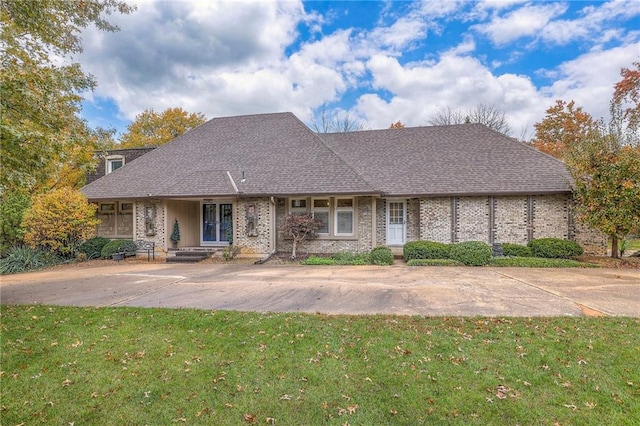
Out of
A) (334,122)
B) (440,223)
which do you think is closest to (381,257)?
(440,223)

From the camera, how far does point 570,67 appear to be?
16938mm

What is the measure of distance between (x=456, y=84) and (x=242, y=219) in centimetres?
1873

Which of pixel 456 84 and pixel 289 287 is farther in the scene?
pixel 456 84

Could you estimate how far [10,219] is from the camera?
43.6ft

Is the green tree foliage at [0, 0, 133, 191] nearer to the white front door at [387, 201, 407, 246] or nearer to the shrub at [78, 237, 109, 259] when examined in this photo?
the shrub at [78, 237, 109, 259]

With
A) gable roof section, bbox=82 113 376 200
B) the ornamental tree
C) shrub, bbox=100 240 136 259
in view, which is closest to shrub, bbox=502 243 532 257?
gable roof section, bbox=82 113 376 200

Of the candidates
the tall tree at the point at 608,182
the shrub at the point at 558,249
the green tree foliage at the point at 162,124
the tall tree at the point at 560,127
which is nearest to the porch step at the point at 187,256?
the shrub at the point at 558,249

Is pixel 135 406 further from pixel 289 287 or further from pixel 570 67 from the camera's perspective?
pixel 570 67

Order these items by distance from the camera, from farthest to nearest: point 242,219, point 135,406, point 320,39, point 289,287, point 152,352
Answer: point 320,39 → point 242,219 → point 289,287 → point 152,352 → point 135,406

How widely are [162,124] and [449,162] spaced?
25.4m

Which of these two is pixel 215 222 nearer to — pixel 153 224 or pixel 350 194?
pixel 153 224

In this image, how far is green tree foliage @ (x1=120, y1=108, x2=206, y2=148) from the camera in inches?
1121

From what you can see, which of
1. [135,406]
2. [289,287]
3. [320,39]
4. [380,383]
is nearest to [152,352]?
[135,406]

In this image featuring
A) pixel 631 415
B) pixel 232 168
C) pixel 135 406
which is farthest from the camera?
pixel 232 168
